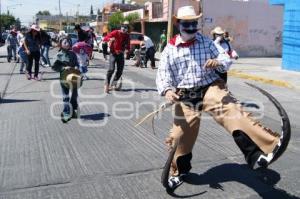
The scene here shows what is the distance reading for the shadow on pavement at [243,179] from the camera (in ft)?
15.0

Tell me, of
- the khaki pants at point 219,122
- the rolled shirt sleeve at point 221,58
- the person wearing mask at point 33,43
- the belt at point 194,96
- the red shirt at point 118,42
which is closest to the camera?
→ the khaki pants at point 219,122

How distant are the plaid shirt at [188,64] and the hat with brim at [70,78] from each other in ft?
12.3

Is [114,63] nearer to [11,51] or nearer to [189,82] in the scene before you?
[189,82]

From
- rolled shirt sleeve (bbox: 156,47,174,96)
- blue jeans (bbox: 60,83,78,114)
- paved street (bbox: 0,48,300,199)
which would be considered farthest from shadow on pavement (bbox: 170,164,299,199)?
blue jeans (bbox: 60,83,78,114)

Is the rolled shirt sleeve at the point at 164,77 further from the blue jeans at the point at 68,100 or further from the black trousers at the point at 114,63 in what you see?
the black trousers at the point at 114,63

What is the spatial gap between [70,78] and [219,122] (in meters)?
4.33

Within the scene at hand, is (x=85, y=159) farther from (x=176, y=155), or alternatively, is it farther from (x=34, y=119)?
(x=34, y=119)

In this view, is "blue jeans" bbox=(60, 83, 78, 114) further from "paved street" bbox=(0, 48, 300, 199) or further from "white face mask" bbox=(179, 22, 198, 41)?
"white face mask" bbox=(179, 22, 198, 41)

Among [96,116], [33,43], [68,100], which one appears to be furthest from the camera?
[33,43]

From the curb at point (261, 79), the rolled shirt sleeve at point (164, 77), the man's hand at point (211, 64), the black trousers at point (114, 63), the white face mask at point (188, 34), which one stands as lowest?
the curb at point (261, 79)

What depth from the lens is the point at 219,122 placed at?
4.41 metres

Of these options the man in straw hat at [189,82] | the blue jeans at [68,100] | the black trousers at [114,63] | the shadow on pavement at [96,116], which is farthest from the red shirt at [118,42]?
the man in straw hat at [189,82]

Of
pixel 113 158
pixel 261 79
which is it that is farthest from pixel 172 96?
pixel 261 79

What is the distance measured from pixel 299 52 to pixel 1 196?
53.4 ft
